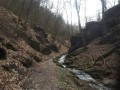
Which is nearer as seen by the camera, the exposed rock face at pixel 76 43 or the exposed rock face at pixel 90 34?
the exposed rock face at pixel 90 34

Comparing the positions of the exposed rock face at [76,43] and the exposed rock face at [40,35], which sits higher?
the exposed rock face at [40,35]

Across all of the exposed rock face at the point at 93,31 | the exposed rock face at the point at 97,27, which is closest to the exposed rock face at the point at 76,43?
the exposed rock face at the point at 97,27

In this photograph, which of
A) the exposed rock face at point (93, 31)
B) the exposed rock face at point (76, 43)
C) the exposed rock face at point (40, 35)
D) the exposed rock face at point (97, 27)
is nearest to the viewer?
the exposed rock face at point (97, 27)

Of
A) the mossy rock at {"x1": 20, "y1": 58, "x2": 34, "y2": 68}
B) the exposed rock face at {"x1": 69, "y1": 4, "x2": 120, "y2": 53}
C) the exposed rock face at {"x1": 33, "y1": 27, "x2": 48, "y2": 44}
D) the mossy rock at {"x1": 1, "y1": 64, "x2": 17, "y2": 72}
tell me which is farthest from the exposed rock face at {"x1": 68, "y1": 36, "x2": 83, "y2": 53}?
the mossy rock at {"x1": 1, "y1": 64, "x2": 17, "y2": 72}

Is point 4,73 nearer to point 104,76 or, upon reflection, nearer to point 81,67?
point 104,76

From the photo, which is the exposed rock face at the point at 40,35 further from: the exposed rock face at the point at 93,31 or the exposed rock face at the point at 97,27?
the exposed rock face at the point at 93,31

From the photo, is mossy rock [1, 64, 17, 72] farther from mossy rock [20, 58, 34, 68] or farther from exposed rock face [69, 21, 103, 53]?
exposed rock face [69, 21, 103, 53]

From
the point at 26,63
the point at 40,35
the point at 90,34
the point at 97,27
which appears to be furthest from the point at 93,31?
the point at 26,63

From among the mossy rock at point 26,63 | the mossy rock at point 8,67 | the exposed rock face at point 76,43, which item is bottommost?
the mossy rock at point 8,67

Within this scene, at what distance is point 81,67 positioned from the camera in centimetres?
2816

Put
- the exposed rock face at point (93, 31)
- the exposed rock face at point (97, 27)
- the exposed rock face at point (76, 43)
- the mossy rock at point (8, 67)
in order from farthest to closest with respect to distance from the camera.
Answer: the exposed rock face at point (76, 43), the exposed rock face at point (93, 31), the exposed rock face at point (97, 27), the mossy rock at point (8, 67)

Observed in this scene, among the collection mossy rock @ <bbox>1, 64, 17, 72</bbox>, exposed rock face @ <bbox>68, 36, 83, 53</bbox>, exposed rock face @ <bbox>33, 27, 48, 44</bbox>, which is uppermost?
exposed rock face @ <bbox>33, 27, 48, 44</bbox>

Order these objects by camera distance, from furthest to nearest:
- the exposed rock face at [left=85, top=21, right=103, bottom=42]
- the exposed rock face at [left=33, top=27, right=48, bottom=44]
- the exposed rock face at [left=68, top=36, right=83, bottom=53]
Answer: the exposed rock face at [left=33, top=27, right=48, bottom=44] → the exposed rock face at [left=68, top=36, right=83, bottom=53] → the exposed rock face at [left=85, top=21, right=103, bottom=42]

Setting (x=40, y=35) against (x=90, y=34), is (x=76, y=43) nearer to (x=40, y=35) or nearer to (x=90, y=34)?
(x=90, y=34)
